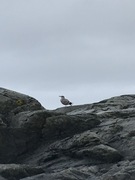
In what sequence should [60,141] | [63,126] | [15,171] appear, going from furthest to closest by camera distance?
1. [63,126]
2. [60,141]
3. [15,171]

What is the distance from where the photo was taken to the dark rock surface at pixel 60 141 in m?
28.3

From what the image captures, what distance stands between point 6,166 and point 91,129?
733 cm

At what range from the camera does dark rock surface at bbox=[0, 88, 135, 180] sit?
1115 inches

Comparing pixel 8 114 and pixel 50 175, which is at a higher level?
pixel 8 114

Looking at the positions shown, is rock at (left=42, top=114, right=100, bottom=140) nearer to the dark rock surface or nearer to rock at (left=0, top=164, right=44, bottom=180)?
the dark rock surface

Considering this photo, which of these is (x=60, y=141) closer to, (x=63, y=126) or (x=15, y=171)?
(x=63, y=126)

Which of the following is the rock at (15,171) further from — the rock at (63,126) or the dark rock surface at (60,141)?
the rock at (63,126)

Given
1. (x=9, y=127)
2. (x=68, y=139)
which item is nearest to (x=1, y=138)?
(x=9, y=127)

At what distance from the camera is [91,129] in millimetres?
33562

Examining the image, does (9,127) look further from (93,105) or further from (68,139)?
(93,105)

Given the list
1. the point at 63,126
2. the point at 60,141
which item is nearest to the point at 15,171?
the point at 60,141

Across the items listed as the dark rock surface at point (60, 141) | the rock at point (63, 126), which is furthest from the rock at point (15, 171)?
the rock at point (63, 126)

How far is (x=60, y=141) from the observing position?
32781 millimetres

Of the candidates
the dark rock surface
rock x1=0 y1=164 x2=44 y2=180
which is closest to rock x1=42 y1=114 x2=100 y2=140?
the dark rock surface
